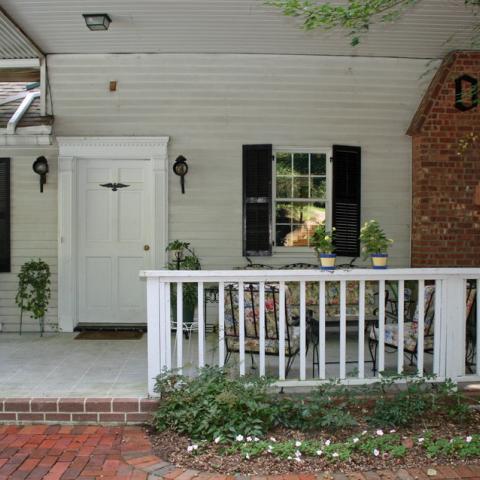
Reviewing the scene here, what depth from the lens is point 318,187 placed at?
676 cm

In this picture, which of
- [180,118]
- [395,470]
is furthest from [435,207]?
[395,470]

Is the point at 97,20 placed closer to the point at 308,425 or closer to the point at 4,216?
the point at 4,216

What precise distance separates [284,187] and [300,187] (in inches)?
7.4

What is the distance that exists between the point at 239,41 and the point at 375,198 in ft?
7.77

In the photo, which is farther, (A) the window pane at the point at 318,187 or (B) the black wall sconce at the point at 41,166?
(A) the window pane at the point at 318,187

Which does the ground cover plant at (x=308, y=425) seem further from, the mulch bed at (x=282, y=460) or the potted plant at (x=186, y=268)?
the potted plant at (x=186, y=268)

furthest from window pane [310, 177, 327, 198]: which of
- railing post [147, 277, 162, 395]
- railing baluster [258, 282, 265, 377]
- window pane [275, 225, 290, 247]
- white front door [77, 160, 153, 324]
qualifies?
railing post [147, 277, 162, 395]

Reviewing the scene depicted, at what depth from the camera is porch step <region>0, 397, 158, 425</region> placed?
391 centimetres

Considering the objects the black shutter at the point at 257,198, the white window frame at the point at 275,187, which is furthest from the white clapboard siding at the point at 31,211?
the white window frame at the point at 275,187

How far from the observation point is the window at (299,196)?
672 centimetres

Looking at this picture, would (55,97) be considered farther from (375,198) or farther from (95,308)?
(375,198)

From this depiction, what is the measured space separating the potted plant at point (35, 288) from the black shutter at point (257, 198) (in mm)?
2315

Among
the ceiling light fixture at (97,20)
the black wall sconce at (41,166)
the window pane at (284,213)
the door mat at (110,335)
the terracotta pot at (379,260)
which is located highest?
the ceiling light fixture at (97,20)

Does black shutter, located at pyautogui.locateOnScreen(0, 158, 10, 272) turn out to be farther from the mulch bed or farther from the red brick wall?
the red brick wall
